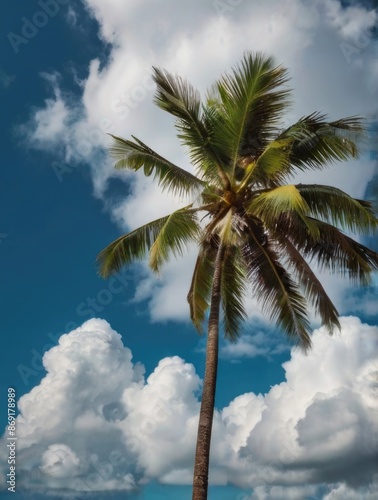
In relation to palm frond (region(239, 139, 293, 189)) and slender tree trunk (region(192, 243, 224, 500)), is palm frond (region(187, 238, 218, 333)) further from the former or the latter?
palm frond (region(239, 139, 293, 189))

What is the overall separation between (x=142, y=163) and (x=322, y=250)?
4984 mm

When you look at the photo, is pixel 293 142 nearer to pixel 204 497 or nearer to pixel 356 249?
pixel 356 249

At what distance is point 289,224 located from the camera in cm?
1383

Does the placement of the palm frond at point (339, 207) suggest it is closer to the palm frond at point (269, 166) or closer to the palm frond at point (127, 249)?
the palm frond at point (269, 166)

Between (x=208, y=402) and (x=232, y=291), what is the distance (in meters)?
4.35

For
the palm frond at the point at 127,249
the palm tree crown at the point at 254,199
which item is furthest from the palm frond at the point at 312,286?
the palm frond at the point at 127,249

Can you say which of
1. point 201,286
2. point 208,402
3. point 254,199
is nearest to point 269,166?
point 254,199

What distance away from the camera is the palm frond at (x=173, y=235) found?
42.2ft

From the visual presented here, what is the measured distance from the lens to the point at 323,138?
13633 millimetres

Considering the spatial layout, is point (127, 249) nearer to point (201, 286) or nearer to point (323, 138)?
point (201, 286)

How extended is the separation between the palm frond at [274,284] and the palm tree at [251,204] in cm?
3

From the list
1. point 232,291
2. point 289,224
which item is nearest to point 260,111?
point 289,224

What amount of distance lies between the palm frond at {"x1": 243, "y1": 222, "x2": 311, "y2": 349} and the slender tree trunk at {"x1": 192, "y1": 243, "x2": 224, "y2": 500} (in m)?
1.52

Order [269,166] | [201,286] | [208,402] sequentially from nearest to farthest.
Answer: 1. [208,402]
2. [269,166]
3. [201,286]
